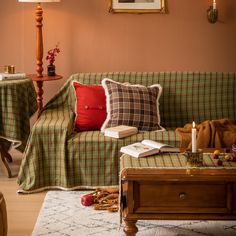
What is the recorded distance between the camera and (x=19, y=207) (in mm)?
3986

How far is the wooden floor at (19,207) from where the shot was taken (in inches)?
142

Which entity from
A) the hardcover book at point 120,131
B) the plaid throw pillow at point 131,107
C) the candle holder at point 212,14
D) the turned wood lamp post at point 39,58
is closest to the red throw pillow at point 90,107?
the plaid throw pillow at point 131,107

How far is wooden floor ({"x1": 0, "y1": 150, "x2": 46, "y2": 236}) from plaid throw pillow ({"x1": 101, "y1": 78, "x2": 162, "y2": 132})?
0.76m

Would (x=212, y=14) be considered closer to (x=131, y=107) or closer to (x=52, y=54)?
(x=131, y=107)

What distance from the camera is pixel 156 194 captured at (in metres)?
3.18

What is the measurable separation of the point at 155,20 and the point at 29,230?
240 centimetres

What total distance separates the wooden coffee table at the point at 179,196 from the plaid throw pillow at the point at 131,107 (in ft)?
4.25

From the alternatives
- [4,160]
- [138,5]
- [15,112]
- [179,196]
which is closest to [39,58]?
[15,112]

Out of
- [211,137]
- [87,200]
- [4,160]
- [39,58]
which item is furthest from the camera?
[39,58]

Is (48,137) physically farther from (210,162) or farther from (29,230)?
(210,162)

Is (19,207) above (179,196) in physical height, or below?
below

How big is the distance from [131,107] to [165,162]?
1130mm

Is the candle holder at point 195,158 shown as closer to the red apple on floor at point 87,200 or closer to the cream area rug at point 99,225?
the cream area rug at point 99,225

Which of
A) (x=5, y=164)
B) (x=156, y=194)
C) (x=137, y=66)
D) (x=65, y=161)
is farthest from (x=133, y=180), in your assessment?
(x=137, y=66)
